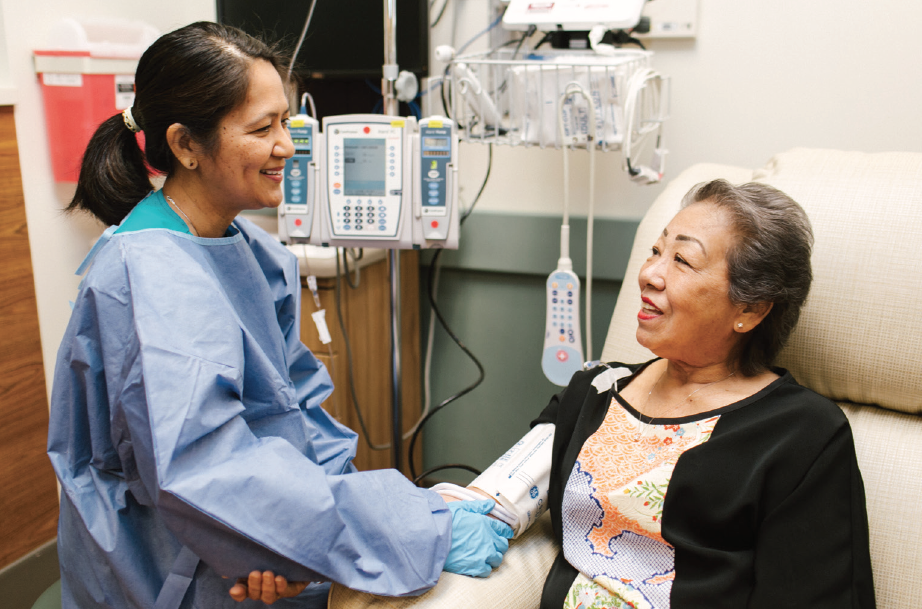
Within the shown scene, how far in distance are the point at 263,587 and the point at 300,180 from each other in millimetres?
990

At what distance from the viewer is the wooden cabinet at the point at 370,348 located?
1.99m

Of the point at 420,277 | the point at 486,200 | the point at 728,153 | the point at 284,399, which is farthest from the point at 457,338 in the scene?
the point at 284,399

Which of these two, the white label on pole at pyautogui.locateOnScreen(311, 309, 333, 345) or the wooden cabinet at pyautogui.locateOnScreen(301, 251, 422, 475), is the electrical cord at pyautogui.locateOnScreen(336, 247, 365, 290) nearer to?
the wooden cabinet at pyautogui.locateOnScreen(301, 251, 422, 475)

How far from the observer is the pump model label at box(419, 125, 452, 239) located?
172 centimetres

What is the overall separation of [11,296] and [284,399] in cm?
108

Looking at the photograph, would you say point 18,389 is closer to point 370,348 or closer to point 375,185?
point 370,348

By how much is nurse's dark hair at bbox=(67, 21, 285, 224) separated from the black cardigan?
89 centimetres

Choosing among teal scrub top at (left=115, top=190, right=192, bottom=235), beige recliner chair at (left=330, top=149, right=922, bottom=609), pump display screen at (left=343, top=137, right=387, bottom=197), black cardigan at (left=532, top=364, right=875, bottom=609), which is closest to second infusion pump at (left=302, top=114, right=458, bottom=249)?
pump display screen at (left=343, top=137, right=387, bottom=197)

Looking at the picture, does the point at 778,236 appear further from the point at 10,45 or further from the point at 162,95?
the point at 10,45

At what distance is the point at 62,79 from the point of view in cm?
193

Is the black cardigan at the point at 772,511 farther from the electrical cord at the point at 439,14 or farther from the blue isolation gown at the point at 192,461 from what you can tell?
the electrical cord at the point at 439,14

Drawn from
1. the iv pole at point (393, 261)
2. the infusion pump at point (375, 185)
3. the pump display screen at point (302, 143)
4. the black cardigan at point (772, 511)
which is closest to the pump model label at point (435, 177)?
the infusion pump at point (375, 185)

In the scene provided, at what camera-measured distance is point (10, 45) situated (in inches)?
73.5

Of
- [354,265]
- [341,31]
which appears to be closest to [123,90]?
[341,31]
